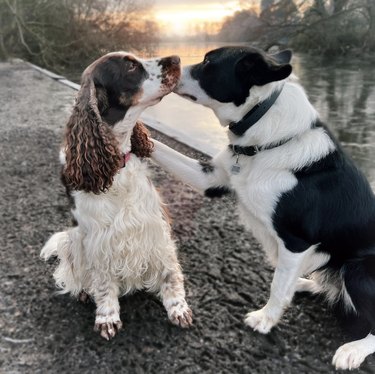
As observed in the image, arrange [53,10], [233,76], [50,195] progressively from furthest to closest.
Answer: [53,10] → [50,195] → [233,76]

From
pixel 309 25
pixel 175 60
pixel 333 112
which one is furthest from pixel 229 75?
pixel 309 25

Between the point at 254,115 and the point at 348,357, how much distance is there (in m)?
1.57

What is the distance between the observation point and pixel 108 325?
112 inches

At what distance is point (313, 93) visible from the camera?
47.2 ft

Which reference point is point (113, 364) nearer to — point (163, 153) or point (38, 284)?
point (38, 284)

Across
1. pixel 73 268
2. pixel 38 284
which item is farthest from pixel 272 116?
pixel 38 284

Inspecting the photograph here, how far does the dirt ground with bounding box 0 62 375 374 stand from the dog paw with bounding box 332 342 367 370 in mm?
56

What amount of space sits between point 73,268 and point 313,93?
1285 cm

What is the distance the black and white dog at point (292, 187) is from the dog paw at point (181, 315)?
0.40 m

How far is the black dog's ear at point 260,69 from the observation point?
2.51 meters

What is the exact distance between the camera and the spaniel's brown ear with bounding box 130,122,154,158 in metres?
3.00

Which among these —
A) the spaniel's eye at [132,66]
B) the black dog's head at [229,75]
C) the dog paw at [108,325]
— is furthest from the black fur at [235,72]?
the dog paw at [108,325]

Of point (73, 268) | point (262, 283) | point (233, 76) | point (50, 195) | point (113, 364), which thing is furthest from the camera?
point (50, 195)

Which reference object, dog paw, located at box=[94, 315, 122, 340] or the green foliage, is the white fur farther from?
the green foliage
